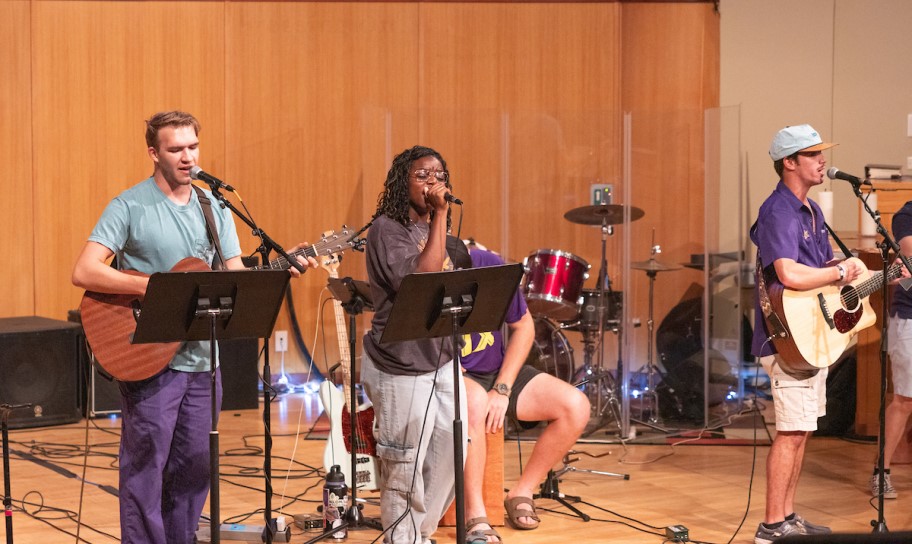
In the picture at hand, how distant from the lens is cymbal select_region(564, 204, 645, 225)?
7000mm

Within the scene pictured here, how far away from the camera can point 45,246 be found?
8.49 m

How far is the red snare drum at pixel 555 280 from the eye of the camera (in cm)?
669

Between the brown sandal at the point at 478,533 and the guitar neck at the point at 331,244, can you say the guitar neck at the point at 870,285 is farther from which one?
the guitar neck at the point at 331,244

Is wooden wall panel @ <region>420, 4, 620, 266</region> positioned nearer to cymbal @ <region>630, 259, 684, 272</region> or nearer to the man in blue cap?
cymbal @ <region>630, 259, 684, 272</region>

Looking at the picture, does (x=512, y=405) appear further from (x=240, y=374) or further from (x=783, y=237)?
Answer: (x=240, y=374)

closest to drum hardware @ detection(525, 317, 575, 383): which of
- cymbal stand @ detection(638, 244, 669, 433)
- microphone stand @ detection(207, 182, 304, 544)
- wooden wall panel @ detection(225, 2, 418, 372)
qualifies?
cymbal stand @ detection(638, 244, 669, 433)

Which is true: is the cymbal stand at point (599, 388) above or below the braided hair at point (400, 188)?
below

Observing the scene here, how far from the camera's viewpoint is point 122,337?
3.77 meters

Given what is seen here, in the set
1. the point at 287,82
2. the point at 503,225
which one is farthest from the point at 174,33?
the point at 503,225

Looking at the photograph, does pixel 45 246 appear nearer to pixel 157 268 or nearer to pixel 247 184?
pixel 247 184

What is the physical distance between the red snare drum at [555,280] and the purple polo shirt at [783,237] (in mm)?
2043

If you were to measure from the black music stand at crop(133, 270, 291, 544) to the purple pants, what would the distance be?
0.22m

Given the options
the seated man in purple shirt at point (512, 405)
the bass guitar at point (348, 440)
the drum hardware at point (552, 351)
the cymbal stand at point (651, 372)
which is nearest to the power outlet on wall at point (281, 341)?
the drum hardware at point (552, 351)

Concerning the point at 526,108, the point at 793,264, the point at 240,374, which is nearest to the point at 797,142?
the point at 793,264
